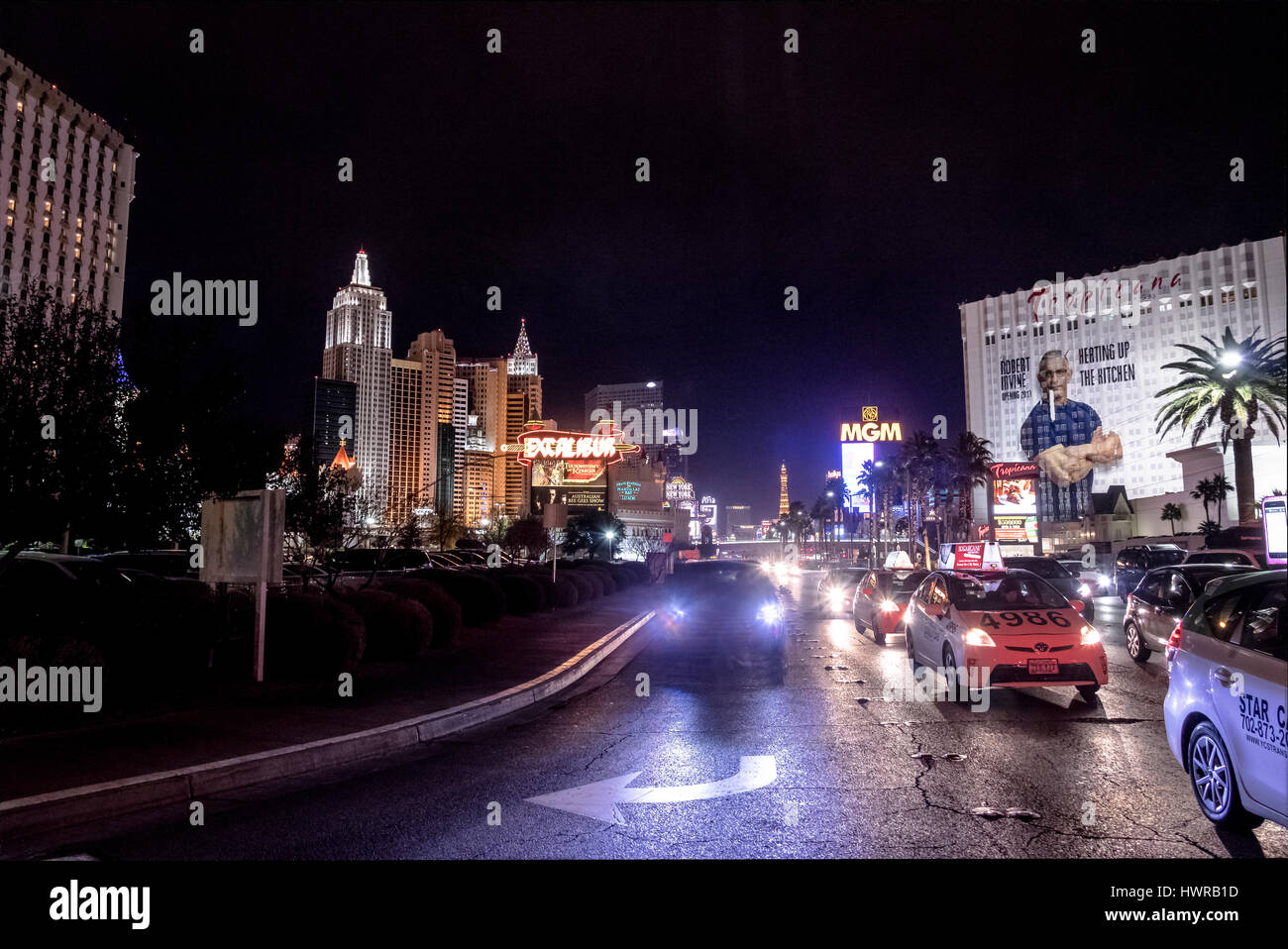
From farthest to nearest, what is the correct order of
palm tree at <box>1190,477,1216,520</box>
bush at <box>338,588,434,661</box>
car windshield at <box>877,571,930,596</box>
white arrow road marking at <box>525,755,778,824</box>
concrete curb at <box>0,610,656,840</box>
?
1. palm tree at <box>1190,477,1216,520</box>
2. car windshield at <box>877,571,930,596</box>
3. bush at <box>338,588,434,661</box>
4. white arrow road marking at <box>525,755,778,824</box>
5. concrete curb at <box>0,610,656,840</box>

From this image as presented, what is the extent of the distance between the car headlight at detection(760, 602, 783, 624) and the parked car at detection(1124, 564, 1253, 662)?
5.55 metres

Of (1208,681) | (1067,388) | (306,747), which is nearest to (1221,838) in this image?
(1208,681)

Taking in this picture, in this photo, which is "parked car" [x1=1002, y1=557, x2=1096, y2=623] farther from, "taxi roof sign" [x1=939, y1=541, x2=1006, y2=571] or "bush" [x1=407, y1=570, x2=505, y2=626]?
"bush" [x1=407, y1=570, x2=505, y2=626]

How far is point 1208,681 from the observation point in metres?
5.15

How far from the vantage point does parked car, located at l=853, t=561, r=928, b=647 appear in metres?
15.8

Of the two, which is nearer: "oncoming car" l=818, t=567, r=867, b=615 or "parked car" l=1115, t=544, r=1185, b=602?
"oncoming car" l=818, t=567, r=867, b=615

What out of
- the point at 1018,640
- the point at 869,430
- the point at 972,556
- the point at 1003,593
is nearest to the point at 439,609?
the point at 1003,593

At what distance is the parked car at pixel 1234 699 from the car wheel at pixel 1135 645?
26.0 feet

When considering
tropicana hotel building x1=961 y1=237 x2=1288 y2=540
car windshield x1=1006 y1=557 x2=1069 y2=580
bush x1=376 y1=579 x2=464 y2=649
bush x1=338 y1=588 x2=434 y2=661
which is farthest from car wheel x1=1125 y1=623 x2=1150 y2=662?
tropicana hotel building x1=961 y1=237 x2=1288 y2=540

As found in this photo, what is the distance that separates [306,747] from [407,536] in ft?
77.3

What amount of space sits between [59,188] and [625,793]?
12276cm

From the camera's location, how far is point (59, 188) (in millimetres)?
98375

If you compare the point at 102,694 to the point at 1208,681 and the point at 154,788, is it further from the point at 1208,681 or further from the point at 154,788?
the point at 1208,681
